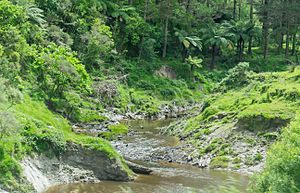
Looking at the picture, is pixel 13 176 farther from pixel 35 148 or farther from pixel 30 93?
pixel 30 93

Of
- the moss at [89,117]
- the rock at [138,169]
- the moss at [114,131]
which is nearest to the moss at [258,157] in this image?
the rock at [138,169]

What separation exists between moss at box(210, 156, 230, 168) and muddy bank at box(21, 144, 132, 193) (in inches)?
317

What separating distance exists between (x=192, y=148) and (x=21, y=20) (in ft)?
64.8

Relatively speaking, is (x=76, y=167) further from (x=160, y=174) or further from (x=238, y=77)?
(x=238, y=77)

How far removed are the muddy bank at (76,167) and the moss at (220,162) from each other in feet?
26.4

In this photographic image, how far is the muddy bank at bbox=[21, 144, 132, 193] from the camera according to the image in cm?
2594

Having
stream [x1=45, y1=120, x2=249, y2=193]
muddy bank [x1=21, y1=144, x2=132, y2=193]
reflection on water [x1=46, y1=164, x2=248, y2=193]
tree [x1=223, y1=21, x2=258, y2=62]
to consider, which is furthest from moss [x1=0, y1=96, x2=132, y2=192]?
tree [x1=223, y1=21, x2=258, y2=62]

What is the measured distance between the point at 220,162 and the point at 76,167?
36.9ft

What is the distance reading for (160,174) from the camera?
3025cm

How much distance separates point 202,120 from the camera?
44062 mm

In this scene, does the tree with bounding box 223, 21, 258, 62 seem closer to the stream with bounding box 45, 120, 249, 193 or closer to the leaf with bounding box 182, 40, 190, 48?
the leaf with bounding box 182, 40, 190, 48

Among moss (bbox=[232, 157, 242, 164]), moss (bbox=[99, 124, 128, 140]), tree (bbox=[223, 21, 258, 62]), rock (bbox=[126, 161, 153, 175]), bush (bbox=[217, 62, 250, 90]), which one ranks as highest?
tree (bbox=[223, 21, 258, 62])

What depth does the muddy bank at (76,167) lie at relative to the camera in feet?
85.1

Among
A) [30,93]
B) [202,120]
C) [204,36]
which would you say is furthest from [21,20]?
[204,36]
